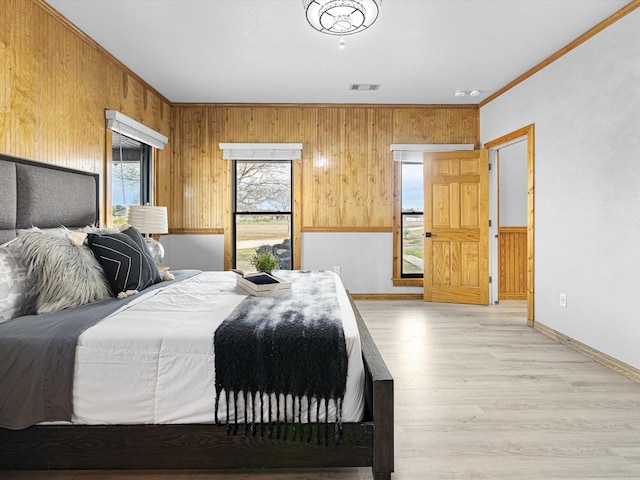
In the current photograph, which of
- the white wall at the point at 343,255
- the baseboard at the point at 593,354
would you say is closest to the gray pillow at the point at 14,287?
the white wall at the point at 343,255

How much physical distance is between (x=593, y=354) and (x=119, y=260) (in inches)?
140

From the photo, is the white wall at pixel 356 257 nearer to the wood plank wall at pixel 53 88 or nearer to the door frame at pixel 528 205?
the door frame at pixel 528 205

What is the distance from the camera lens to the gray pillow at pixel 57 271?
2.01 m

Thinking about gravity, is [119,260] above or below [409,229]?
below

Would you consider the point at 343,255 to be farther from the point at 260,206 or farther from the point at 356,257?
the point at 260,206

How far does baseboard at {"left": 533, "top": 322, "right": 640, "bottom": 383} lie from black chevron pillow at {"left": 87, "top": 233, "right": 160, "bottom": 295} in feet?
11.1

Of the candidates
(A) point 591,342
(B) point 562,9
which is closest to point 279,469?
(A) point 591,342

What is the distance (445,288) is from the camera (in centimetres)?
518

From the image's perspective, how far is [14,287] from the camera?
6.43 feet

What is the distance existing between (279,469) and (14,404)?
1.11m

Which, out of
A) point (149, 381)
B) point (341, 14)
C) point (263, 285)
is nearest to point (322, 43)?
point (341, 14)

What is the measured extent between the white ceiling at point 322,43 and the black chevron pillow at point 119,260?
1.73 m

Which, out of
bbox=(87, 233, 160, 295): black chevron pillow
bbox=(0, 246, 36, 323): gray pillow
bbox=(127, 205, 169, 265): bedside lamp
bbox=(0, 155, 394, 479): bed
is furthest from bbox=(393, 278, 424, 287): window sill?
bbox=(0, 246, 36, 323): gray pillow

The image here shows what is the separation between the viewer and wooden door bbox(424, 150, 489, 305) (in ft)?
16.6
